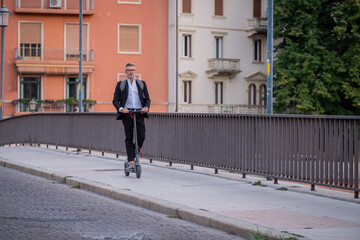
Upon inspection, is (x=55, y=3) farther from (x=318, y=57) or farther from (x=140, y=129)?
(x=140, y=129)

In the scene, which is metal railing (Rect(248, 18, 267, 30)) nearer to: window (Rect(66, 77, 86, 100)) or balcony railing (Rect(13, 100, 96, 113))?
window (Rect(66, 77, 86, 100))

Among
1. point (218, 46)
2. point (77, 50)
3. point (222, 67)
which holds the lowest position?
point (222, 67)

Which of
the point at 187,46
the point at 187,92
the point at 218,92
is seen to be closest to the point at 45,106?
the point at 187,92

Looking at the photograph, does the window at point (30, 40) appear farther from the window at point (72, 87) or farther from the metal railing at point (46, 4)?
the window at point (72, 87)

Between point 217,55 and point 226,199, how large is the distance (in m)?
48.4

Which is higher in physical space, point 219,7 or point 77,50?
point 219,7

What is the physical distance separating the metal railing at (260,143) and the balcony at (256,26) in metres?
39.0

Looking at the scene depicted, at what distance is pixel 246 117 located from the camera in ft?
44.3

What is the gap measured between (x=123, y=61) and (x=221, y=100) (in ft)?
28.8

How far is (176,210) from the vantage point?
9.47 meters

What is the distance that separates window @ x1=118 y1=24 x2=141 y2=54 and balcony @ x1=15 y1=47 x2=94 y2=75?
9.51ft

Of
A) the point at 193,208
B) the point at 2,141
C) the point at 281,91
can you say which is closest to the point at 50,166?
the point at 193,208

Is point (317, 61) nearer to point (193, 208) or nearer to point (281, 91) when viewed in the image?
point (281, 91)

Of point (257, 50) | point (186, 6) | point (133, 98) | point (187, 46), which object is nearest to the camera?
point (133, 98)
